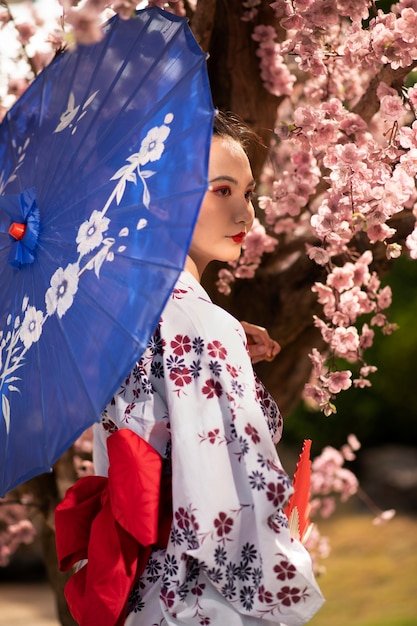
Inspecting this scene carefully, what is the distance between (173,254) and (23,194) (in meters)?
0.57

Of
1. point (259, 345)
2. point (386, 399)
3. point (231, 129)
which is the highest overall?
point (231, 129)

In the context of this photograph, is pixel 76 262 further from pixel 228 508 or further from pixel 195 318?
pixel 228 508

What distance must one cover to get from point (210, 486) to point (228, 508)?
0.06 m

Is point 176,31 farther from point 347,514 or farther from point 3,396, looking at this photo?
point 347,514

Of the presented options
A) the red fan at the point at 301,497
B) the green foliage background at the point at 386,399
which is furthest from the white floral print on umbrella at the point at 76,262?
the green foliage background at the point at 386,399

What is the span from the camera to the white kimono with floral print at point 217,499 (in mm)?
1675

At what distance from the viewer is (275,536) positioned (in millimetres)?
1678

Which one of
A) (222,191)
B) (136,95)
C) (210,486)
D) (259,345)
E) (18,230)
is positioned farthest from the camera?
(259,345)

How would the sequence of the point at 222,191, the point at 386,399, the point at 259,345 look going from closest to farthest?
the point at 222,191 → the point at 259,345 → the point at 386,399

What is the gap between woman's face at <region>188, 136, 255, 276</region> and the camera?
2010mm

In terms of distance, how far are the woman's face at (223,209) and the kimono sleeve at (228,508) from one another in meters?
0.34

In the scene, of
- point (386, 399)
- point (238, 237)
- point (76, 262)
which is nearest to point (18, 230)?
point (76, 262)

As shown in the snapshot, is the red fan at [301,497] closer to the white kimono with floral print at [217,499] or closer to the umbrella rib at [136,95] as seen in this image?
the white kimono with floral print at [217,499]

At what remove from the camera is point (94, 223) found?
5.82 feet
